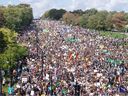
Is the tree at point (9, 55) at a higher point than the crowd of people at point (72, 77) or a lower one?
higher

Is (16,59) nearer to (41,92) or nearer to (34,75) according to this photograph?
(34,75)

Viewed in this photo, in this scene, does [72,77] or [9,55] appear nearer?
[72,77]

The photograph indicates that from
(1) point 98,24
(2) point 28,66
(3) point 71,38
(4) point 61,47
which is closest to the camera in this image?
(2) point 28,66

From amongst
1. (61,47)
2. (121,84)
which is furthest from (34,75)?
(61,47)

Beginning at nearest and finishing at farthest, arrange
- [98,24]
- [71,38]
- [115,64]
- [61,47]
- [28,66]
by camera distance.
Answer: [28,66]
[115,64]
[61,47]
[71,38]
[98,24]

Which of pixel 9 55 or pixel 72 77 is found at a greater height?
pixel 9 55

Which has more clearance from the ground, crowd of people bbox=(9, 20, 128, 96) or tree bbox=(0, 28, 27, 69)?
tree bbox=(0, 28, 27, 69)

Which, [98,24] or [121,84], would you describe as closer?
[121,84]

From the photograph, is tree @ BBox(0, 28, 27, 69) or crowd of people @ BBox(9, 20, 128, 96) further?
tree @ BBox(0, 28, 27, 69)

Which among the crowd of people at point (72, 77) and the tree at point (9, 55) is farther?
the tree at point (9, 55)
